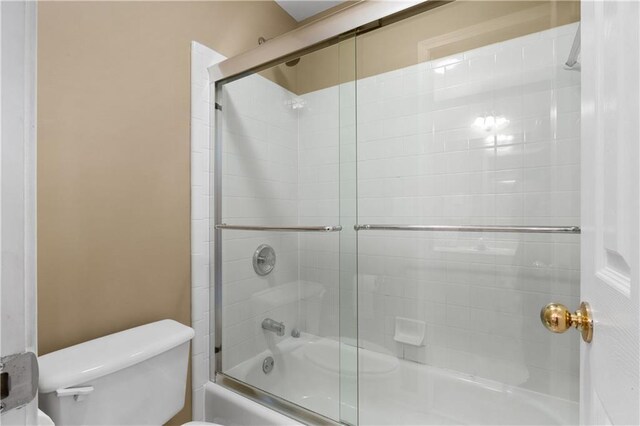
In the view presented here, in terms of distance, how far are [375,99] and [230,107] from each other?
721mm

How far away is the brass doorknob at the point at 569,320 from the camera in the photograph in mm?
545

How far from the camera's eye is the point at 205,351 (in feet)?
5.05

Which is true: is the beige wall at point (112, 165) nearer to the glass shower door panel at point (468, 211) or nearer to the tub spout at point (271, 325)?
the tub spout at point (271, 325)

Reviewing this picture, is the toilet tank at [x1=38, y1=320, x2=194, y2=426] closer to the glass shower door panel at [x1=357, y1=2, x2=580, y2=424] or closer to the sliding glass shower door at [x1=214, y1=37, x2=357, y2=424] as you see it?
the sliding glass shower door at [x1=214, y1=37, x2=357, y2=424]

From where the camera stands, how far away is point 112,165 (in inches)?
47.1

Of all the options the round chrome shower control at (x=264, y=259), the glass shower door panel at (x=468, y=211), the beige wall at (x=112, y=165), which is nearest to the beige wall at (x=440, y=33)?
the glass shower door panel at (x=468, y=211)

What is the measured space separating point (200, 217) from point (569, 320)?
1.37 m

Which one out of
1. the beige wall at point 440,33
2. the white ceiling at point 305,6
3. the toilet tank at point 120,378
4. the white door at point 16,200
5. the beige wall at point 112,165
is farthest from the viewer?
the white ceiling at point 305,6

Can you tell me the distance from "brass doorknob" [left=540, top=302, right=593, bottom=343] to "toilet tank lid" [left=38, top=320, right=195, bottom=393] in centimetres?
108

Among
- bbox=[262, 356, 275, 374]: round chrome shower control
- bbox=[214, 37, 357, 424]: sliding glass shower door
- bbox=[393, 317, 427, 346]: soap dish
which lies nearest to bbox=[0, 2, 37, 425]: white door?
bbox=[214, 37, 357, 424]: sliding glass shower door

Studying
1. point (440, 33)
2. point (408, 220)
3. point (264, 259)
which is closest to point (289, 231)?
point (264, 259)

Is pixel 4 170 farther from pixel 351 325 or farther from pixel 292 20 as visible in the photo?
pixel 292 20

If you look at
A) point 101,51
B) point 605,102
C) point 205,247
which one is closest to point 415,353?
point 205,247

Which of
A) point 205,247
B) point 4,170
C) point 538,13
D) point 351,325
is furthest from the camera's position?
point 205,247
